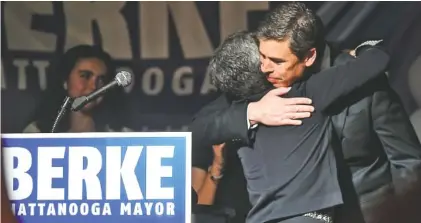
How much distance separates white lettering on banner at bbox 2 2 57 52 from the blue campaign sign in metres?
0.40

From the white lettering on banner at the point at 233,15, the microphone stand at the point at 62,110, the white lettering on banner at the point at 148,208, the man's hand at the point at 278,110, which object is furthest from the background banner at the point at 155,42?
the white lettering on banner at the point at 148,208

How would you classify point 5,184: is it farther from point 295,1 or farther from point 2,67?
point 295,1

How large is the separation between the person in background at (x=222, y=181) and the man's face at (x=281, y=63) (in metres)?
0.36

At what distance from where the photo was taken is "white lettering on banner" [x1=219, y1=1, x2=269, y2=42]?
16.0ft

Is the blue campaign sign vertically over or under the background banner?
under

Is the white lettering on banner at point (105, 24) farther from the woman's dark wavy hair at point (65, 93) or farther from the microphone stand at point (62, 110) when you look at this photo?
the microphone stand at point (62, 110)

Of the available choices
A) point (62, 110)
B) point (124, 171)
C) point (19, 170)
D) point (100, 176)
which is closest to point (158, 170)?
point (124, 171)

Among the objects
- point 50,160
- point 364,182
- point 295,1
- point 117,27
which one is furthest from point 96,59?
point 364,182

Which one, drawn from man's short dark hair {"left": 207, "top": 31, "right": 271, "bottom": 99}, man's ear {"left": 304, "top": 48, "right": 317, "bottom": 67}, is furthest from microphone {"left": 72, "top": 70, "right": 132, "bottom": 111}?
man's ear {"left": 304, "top": 48, "right": 317, "bottom": 67}

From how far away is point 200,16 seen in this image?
4.87 m

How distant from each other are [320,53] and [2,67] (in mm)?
1406

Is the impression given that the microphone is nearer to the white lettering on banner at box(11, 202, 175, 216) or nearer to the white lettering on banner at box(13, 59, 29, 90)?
the white lettering on banner at box(13, 59, 29, 90)

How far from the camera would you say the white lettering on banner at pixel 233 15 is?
4.87 m

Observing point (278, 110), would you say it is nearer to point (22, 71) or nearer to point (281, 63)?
point (281, 63)
